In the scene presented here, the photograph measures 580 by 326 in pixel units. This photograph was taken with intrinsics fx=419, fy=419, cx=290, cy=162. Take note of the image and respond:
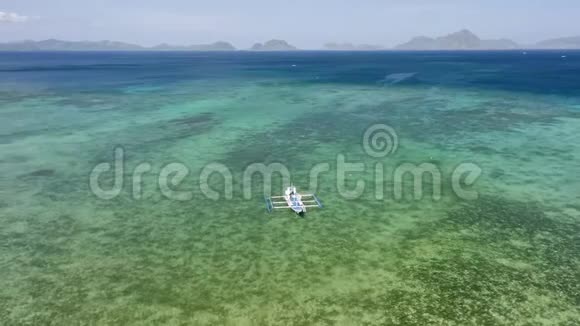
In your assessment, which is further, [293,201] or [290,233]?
[293,201]

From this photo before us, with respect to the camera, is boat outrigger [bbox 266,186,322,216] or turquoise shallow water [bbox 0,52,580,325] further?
boat outrigger [bbox 266,186,322,216]

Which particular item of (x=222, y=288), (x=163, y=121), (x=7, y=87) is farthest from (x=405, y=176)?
(x=7, y=87)

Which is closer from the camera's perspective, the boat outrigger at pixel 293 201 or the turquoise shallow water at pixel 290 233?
the turquoise shallow water at pixel 290 233

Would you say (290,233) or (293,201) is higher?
(293,201)

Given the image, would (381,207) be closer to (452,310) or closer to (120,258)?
(452,310)
